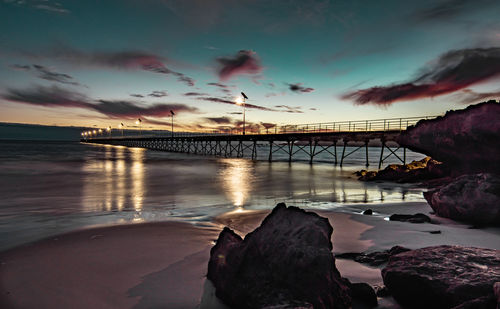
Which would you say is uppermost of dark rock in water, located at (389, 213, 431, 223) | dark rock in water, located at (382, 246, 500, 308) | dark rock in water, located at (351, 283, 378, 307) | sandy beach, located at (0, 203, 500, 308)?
dark rock in water, located at (382, 246, 500, 308)

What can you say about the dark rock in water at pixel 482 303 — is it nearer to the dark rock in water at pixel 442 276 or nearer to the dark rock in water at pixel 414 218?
the dark rock in water at pixel 442 276

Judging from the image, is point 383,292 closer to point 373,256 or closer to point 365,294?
point 365,294

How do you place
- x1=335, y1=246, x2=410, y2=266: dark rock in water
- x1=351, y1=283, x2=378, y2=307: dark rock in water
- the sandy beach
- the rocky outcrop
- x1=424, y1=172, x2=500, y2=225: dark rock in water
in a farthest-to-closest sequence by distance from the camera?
the rocky outcrop, x1=424, y1=172, x2=500, y2=225: dark rock in water, x1=335, y1=246, x2=410, y2=266: dark rock in water, the sandy beach, x1=351, y1=283, x2=378, y2=307: dark rock in water

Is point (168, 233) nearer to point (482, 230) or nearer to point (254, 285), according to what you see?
point (254, 285)

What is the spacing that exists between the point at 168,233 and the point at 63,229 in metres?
2.54

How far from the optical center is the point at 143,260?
4.16 meters

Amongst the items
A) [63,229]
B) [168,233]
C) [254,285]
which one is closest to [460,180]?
[254,285]

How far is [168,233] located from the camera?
5574 mm

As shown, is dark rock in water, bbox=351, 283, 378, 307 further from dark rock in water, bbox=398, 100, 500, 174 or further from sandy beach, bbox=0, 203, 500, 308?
dark rock in water, bbox=398, 100, 500, 174

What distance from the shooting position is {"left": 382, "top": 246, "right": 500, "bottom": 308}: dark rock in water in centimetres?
241

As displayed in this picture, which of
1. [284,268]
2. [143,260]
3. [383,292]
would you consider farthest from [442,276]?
[143,260]

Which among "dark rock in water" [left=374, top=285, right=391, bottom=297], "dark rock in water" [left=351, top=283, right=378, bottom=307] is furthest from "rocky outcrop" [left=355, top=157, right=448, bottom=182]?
"dark rock in water" [left=351, top=283, right=378, bottom=307]

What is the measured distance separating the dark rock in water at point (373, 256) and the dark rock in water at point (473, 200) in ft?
10.6

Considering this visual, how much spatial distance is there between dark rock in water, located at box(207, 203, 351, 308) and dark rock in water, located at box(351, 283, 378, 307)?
0.18 m
